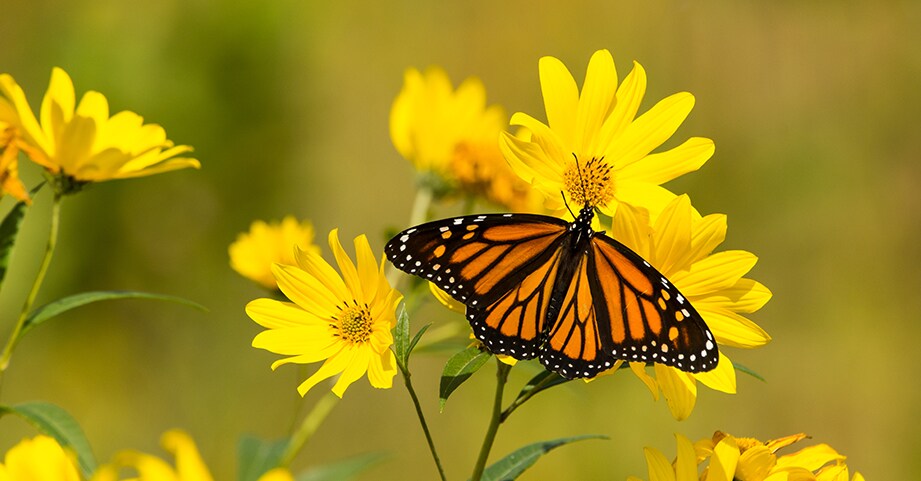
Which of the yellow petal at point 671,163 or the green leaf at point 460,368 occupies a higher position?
the yellow petal at point 671,163

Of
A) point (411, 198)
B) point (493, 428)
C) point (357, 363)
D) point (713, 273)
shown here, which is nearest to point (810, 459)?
point (713, 273)

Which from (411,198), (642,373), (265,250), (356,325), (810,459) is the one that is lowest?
(810,459)

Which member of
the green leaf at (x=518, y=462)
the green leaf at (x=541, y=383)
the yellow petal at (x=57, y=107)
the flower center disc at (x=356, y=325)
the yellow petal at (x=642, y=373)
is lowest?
the green leaf at (x=518, y=462)

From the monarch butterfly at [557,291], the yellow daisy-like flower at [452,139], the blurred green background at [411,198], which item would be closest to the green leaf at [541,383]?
the monarch butterfly at [557,291]

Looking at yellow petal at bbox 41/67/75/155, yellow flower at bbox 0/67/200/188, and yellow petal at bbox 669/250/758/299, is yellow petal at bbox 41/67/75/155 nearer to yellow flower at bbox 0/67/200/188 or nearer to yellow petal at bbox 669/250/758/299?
yellow flower at bbox 0/67/200/188

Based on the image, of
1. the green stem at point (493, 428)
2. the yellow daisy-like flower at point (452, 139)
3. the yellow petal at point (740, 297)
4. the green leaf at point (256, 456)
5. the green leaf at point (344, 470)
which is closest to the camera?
the green stem at point (493, 428)

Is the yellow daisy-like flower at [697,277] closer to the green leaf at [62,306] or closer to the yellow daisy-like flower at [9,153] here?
the green leaf at [62,306]

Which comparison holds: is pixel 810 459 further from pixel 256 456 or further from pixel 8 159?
pixel 8 159

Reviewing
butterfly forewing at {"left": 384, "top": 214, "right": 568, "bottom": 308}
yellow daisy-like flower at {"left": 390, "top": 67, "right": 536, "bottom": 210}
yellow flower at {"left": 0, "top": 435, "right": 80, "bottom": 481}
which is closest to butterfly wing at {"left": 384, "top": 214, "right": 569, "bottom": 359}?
butterfly forewing at {"left": 384, "top": 214, "right": 568, "bottom": 308}
